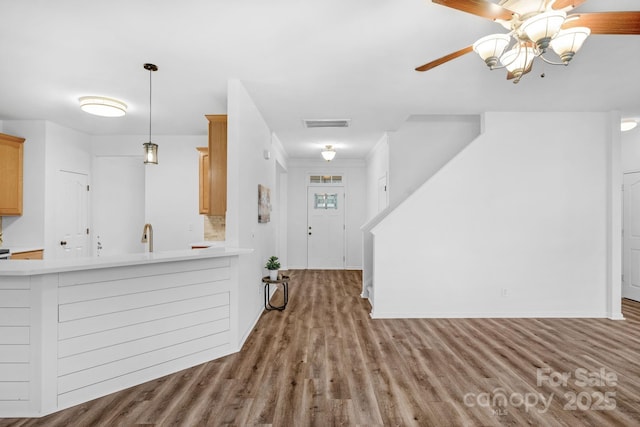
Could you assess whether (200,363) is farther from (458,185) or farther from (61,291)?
(458,185)

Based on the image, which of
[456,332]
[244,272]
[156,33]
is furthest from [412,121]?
[156,33]

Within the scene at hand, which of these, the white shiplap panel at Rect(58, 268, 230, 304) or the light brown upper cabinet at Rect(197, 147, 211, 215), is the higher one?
the light brown upper cabinet at Rect(197, 147, 211, 215)

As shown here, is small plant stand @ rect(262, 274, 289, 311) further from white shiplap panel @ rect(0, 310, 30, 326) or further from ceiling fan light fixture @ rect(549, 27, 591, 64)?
ceiling fan light fixture @ rect(549, 27, 591, 64)

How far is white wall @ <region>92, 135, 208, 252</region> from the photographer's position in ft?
19.8

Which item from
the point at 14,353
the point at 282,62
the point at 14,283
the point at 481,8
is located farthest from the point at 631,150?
the point at 14,353

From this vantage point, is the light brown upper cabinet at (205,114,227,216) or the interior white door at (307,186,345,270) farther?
the interior white door at (307,186,345,270)

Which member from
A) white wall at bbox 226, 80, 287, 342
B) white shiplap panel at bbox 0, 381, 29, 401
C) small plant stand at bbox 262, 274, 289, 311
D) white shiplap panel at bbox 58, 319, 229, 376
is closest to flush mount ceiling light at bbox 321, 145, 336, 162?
white wall at bbox 226, 80, 287, 342

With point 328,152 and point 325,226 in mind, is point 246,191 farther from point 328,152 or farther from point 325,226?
point 325,226

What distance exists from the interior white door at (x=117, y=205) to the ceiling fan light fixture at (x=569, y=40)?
20.5 feet

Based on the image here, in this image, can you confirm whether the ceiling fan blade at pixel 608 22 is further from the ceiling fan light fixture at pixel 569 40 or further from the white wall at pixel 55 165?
the white wall at pixel 55 165

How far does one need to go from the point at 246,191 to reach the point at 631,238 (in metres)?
5.96

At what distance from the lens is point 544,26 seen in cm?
175

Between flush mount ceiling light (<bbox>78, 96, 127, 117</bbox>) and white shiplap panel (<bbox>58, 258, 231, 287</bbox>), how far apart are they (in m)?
2.49

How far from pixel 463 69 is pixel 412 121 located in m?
2.32
